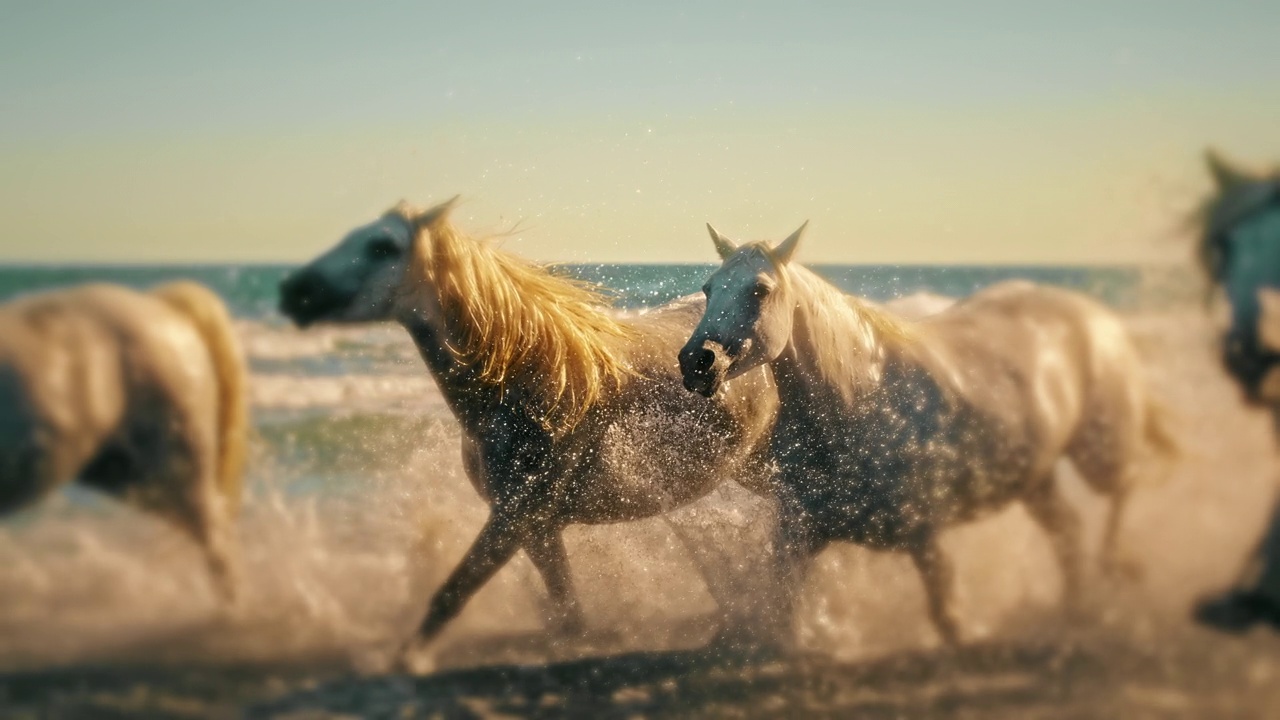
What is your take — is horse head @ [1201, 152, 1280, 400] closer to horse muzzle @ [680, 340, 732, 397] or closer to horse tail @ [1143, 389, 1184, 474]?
horse tail @ [1143, 389, 1184, 474]

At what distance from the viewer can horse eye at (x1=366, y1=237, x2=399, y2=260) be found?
3.20 meters

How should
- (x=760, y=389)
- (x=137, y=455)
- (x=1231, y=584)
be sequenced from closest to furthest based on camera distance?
(x=137, y=455)
(x=1231, y=584)
(x=760, y=389)

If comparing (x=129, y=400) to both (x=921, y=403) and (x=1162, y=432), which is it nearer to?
(x=921, y=403)

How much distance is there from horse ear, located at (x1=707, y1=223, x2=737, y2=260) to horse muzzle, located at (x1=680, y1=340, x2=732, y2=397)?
0.49m

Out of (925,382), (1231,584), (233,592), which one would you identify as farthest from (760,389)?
(233,592)

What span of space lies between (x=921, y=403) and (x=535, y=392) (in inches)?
54.7

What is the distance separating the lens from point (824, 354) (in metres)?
3.41

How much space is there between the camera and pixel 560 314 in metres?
3.68

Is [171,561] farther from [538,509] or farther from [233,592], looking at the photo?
[538,509]

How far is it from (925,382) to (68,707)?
2.91m

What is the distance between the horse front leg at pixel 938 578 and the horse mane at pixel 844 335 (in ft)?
1.95

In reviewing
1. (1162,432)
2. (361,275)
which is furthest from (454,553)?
(1162,432)

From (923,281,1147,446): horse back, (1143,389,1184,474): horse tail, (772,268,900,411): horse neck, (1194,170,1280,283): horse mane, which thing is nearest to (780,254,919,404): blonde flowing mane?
(772,268,900,411): horse neck

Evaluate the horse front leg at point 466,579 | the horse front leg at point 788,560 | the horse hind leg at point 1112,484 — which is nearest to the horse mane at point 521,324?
the horse front leg at point 466,579
